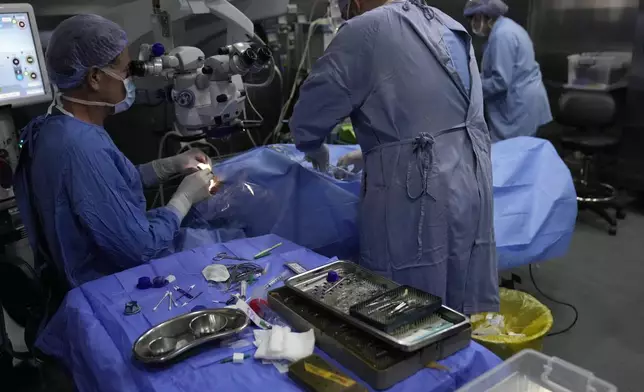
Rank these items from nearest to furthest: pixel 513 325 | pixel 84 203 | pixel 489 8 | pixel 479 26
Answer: pixel 84 203, pixel 513 325, pixel 489 8, pixel 479 26

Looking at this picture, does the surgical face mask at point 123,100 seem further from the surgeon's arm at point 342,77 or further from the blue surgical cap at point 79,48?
the surgeon's arm at point 342,77

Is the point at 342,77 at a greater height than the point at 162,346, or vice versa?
the point at 342,77

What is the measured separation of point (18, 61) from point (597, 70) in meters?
3.67

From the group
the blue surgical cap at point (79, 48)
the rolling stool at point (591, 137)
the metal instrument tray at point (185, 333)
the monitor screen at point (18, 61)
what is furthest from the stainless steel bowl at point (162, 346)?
the rolling stool at point (591, 137)

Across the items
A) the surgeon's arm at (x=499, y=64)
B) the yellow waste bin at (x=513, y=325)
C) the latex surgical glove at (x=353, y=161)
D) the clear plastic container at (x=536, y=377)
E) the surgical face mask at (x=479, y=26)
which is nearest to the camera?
the clear plastic container at (x=536, y=377)

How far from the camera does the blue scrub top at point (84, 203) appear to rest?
1.41 m

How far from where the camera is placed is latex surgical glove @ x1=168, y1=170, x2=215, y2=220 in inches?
65.4

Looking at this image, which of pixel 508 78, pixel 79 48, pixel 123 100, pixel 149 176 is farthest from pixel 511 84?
pixel 79 48

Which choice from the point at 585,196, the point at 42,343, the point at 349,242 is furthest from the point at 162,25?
the point at 585,196

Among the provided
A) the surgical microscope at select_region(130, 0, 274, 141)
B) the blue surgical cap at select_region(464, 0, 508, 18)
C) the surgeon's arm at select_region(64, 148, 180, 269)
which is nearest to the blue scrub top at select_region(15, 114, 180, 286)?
the surgeon's arm at select_region(64, 148, 180, 269)

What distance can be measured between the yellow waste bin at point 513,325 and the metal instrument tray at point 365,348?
0.94 metres

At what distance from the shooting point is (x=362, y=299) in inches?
43.4

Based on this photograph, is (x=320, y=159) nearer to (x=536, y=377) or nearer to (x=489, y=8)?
(x=536, y=377)

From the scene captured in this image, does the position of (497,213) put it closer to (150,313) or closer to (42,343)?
(150,313)
